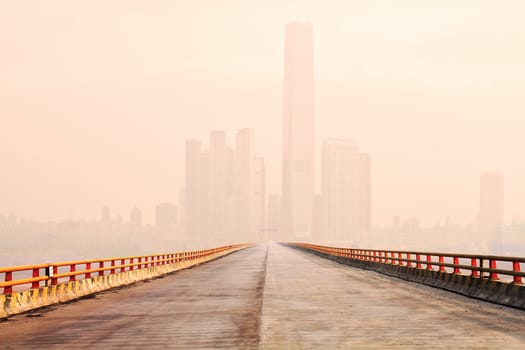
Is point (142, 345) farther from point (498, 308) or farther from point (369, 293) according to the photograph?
point (369, 293)

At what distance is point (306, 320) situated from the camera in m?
14.0

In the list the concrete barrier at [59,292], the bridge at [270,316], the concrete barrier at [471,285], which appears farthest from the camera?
the concrete barrier at [471,285]

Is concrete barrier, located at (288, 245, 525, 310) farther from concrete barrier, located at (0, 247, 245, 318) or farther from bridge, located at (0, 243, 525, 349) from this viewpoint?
concrete barrier, located at (0, 247, 245, 318)

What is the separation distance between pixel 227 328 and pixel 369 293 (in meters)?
9.60

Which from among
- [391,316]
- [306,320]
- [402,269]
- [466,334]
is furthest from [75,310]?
[402,269]

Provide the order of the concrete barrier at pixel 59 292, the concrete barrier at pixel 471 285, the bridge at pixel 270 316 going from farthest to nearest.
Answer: the concrete barrier at pixel 471 285 → the concrete barrier at pixel 59 292 → the bridge at pixel 270 316

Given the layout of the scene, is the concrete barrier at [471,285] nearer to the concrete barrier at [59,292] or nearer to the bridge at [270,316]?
the bridge at [270,316]

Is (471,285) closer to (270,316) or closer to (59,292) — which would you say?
(270,316)

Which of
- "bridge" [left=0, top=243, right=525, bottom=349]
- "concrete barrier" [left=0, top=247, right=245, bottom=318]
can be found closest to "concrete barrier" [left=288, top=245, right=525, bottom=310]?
"bridge" [left=0, top=243, right=525, bottom=349]

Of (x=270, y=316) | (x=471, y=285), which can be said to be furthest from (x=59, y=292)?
(x=471, y=285)

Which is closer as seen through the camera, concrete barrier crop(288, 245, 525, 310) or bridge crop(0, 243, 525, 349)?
bridge crop(0, 243, 525, 349)

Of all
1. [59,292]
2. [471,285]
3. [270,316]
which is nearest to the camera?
[270,316]

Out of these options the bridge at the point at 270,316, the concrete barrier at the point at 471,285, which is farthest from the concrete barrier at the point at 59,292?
the concrete barrier at the point at 471,285

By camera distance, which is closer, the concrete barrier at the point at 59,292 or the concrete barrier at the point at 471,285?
the concrete barrier at the point at 59,292
